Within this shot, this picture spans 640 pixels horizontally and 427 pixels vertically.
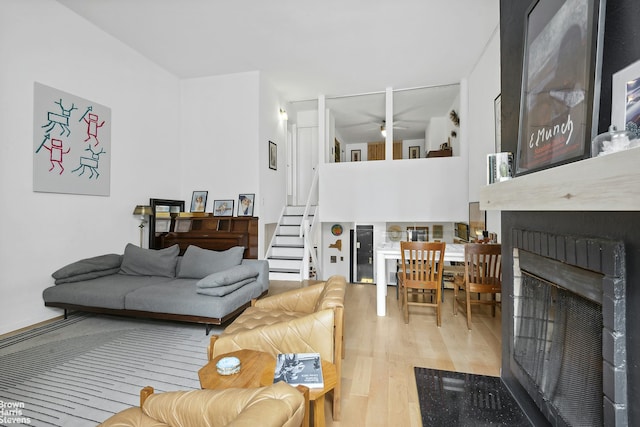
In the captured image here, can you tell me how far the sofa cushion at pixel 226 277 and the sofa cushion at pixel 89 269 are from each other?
1.52 m

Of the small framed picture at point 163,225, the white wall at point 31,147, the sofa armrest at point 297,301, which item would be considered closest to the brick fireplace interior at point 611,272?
the sofa armrest at point 297,301

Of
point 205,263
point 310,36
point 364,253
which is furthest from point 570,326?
point 364,253

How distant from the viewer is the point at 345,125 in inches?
303

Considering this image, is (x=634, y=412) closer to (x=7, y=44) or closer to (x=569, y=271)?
(x=569, y=271)

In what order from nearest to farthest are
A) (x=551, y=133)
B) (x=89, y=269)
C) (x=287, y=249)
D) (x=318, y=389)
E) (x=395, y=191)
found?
1. (x=318, y=389)
2. (x=551, y=133)
3. (x=89, y=269)
4. (x=287, y=249)
5. (x=395, y=191)

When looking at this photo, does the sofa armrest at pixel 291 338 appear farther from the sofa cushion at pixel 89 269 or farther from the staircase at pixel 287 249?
the staircase at pixel 287 249

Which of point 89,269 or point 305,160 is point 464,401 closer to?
point 89,269

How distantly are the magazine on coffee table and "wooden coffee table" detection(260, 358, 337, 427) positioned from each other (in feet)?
0.08

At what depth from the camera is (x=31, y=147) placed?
3.05 meters

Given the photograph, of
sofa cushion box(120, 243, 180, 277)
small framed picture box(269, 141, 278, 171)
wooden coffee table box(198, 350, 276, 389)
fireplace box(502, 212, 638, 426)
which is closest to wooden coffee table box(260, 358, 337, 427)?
wooden coffee table box(198, 350, 276, 389)

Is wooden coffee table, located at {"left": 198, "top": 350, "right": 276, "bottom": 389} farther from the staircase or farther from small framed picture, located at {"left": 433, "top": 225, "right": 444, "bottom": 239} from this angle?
small framed picture, located at {"left": 433, "top": 225, "right": 444, "bottom": 239}

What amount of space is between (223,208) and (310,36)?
124 inches

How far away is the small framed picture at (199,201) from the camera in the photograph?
17.2ft

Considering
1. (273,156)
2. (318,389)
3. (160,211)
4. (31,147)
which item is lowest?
(318,389)
